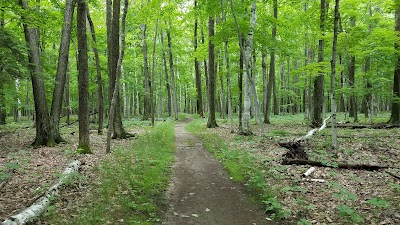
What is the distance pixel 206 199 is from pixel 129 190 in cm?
197

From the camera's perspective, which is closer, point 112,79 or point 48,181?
point 48,181

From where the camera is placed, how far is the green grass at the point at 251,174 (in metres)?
6.19

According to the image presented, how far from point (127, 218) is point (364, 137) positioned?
12.6 meters

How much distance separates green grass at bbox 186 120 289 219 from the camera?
244 inches

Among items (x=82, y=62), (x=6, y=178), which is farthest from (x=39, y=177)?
(x=82, y=62)

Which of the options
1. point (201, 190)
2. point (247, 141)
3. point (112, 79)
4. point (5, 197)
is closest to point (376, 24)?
point (247, 141)

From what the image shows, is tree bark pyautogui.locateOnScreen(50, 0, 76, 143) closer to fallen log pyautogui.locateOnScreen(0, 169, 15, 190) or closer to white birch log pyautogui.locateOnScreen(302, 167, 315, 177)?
fallen log pyautogui.locateOnScreen(0, 169, 15, 190)

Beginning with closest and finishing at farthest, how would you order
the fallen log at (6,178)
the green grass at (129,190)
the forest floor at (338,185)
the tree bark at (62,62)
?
the green grass at (129,190) < the forest floor at (338,185) < the fallen log at (6,178) < the tree bark at (62,62)

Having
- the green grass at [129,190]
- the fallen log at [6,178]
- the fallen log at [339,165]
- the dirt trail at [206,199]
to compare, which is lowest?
the dirt trail at [206,199]


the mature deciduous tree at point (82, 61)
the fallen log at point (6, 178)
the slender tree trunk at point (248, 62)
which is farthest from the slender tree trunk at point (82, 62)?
the slender tree trunk at point (248, 62)

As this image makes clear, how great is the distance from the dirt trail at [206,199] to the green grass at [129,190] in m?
0.36

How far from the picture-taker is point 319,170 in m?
8.50

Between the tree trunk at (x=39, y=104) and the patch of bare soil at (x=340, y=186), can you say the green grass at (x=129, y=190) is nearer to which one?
the patch of bare soil at (x=340, y=186)

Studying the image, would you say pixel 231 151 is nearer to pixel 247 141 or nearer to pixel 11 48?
pixel 247 141
